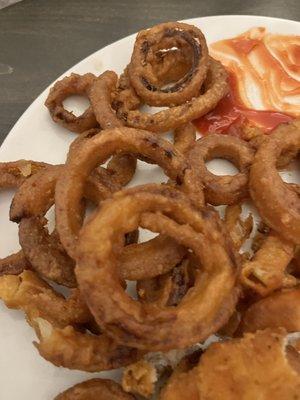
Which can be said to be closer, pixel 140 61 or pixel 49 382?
pixel 49 382

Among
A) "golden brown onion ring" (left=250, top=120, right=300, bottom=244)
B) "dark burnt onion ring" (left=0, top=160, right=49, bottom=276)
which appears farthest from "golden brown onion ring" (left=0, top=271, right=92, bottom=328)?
"golden brown onion ring" (left=250, top=120, right=300, bottom=244)

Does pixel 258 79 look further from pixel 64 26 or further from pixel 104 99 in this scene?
pixel 64 26

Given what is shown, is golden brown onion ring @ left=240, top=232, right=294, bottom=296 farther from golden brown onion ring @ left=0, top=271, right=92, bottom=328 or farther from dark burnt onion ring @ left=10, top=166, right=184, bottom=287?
golden brown onion ring @ left=0, top=271, right=92, bottom=328

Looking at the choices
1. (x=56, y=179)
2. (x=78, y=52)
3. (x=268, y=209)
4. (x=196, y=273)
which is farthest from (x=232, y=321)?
(x=78, y=52)

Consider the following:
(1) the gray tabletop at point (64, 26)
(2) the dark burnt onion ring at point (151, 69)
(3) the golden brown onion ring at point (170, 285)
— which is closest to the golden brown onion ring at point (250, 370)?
(3) the golden brown onion ring at point (170, 285)

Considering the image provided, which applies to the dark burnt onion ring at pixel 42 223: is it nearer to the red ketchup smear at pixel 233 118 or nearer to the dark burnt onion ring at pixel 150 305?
the dark burnt onion ring at pixel 150 305

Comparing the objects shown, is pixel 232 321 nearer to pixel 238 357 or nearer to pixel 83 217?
pixel 238 357
